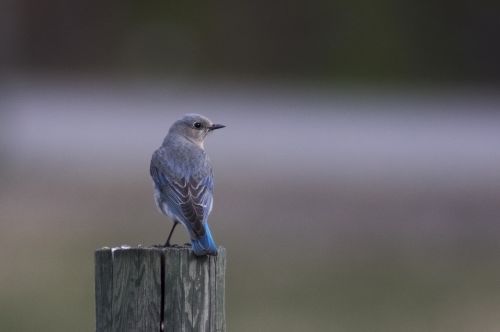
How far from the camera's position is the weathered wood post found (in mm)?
5699

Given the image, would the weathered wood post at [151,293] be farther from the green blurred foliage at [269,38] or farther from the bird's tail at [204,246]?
the green blurred foliage at [269,38]

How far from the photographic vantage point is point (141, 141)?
22.9 meters

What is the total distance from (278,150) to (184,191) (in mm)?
14419

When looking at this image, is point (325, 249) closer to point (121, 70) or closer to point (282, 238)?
point (282, 238)

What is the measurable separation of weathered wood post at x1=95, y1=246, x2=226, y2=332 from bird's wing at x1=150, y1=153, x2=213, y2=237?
6.11 feet

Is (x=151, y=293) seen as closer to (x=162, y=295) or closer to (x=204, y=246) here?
(x=162, y=295)

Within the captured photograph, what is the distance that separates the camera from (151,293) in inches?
225

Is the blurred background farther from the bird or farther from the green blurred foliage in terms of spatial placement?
the bird

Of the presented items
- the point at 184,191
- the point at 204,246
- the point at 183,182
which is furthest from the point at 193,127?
the point at 204,246

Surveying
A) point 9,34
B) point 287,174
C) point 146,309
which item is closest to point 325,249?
point 287,174

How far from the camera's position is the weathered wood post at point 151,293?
570cm

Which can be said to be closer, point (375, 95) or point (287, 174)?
point (287, 174)

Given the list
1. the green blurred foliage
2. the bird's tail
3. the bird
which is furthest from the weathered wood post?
the green blurred foliage

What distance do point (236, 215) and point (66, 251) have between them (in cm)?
278
